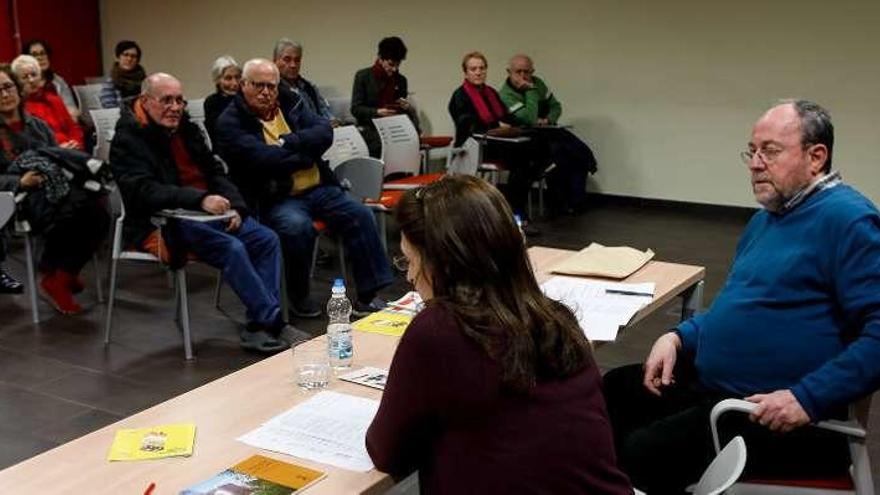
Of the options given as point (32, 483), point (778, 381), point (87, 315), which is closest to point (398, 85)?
point (87, 315)

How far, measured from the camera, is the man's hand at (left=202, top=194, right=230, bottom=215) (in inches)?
158

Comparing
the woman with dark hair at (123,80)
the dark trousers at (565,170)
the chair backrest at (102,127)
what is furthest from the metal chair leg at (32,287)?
the dark trousers at (565,170)

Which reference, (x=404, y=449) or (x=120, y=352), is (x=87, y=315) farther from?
(x=404, y=449)

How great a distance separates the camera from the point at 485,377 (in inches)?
54.9

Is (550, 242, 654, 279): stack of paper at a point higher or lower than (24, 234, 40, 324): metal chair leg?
higher

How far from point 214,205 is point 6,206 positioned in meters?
1.15

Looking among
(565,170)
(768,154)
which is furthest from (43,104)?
(768,154)

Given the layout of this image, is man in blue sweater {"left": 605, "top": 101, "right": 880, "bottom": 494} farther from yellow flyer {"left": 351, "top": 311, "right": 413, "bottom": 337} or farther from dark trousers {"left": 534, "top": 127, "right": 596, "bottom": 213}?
dark trousers {"left": 534, "top": 127, "right": 596, "bottom": 213}

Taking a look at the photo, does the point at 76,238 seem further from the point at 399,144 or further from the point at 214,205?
the point at 399,144

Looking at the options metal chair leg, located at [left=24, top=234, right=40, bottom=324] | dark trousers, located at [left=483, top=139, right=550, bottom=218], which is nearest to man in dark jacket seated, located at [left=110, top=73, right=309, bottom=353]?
metal chair leg, located at [left=24, top=234, right=40, bottom=324]

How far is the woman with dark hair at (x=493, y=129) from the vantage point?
6.92 metres

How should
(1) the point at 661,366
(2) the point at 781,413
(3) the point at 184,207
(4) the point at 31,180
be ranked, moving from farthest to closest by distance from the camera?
(4) the point at 31,180 → (3) the point at 184,207 → (1) the point at 661,366 → (2) the point at 781,413

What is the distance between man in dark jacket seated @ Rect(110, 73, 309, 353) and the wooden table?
6.15 feet

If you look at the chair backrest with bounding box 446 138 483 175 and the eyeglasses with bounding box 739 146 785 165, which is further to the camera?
the chair backrest with bounding box 446 138 483 175
